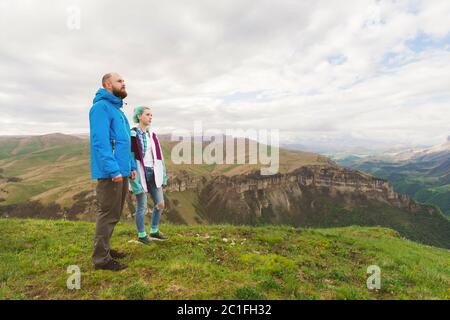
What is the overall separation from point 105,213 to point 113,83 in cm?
379

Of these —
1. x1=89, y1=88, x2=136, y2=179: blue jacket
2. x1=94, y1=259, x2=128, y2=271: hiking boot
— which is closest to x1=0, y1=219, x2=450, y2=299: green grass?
x1=94, y1=259, x2=128, y2=271: hiking boot

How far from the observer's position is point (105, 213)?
26.5ft

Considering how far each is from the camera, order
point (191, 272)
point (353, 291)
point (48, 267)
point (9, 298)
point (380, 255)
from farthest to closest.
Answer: point (380, 255)
point (48, 267)
point (191, 272)
point (353, 291)
point (9, 298)

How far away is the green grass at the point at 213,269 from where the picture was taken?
7.05m

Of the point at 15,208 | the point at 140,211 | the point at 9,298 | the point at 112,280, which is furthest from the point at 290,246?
the point at 15,208

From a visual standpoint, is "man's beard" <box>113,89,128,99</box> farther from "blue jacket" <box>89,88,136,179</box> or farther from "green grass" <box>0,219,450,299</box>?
"green grass" <box>0,219,450,299</box>

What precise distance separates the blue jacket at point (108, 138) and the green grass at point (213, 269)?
9.51 feet

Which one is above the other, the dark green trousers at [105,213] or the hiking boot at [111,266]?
the dark green trousers at [105,213]

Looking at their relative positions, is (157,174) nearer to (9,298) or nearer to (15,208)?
(9,298)

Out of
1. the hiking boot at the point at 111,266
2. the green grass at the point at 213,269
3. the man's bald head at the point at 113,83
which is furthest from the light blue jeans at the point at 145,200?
the man's bald head at the point at 113,83

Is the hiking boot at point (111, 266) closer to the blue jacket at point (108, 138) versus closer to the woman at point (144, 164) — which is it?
the woman at point (144, 164)

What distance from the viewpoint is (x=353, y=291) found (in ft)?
24.2

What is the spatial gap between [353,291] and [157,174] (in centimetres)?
679
